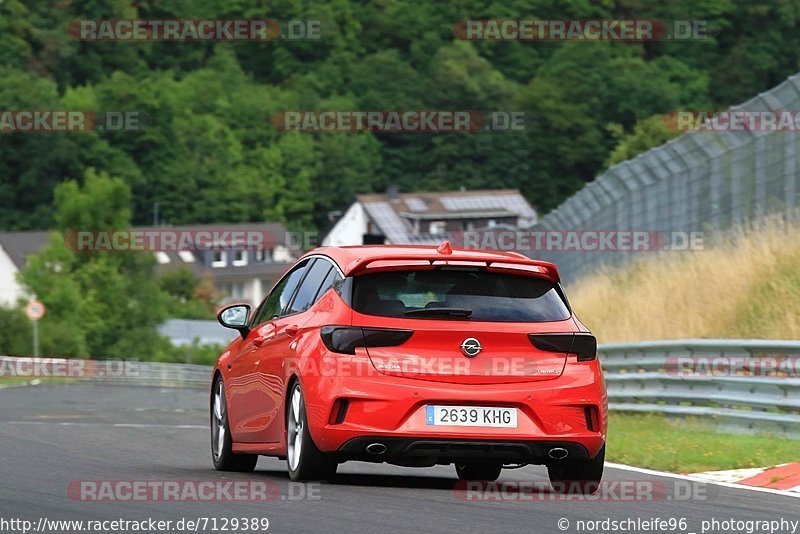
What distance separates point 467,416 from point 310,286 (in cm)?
161

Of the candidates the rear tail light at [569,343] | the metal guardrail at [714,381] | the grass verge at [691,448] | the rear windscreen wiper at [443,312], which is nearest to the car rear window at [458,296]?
the rear windscreen wiper at [443,312]

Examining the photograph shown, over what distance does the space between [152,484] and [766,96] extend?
14.3 m

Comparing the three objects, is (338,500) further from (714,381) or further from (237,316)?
(714,381)

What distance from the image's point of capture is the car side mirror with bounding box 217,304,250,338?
12336 millimetres

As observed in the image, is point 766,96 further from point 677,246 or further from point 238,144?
point 238,144

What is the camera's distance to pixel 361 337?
1048 cm

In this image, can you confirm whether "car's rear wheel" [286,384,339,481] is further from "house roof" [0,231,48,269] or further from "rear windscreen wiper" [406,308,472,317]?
"house roof" [0,231,48,269]

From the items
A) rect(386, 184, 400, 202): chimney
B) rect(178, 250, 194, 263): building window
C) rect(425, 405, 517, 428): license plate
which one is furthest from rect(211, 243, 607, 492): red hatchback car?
rect(178, 250, 194, 263): building window

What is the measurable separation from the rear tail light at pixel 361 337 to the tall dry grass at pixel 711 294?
1132cm

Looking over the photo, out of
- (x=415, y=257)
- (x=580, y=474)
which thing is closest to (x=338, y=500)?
(x=415, y=257)

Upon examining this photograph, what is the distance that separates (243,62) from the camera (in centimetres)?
16588

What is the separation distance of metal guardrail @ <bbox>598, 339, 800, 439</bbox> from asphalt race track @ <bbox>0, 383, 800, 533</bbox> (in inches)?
130

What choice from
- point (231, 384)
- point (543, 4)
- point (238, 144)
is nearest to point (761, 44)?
point (543, 4)

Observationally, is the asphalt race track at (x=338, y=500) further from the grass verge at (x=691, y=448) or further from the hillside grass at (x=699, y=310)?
the hillside grass at (x=699, y=310)
